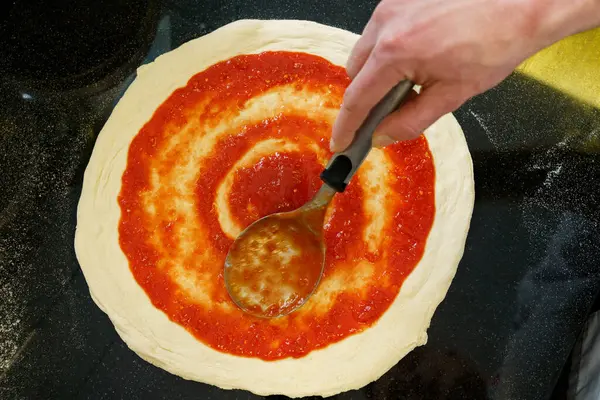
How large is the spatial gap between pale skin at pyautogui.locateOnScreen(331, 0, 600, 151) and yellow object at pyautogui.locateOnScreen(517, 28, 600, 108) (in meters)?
0.73

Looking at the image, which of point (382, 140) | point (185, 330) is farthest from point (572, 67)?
point (185, 330)

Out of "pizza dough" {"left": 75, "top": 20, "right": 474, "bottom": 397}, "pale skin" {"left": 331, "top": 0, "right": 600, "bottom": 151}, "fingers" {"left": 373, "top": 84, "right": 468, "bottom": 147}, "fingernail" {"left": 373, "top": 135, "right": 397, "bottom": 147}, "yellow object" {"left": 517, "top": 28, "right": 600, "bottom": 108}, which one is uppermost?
"pale skin" {"left": 331, "top": 0, "right": 600, "bottom": 151}

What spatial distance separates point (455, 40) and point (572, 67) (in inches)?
38.8

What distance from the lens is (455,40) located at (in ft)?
2.94

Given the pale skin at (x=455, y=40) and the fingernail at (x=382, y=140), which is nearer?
the pale skin at (x=455, y=40)

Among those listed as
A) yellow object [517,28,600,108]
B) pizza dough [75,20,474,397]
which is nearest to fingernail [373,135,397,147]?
pizza dough [75,20,474,397]

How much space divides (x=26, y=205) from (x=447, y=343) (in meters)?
1.26

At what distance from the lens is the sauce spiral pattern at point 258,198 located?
4.69 feet

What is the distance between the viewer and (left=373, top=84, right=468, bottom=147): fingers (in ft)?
3.20

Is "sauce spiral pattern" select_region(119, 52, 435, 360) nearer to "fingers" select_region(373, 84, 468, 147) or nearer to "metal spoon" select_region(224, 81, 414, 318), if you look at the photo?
"metal spoon" select_region(224, 81, 414, 318)

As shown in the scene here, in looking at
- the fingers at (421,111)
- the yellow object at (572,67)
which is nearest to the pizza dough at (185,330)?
the yellow object at (572,67)

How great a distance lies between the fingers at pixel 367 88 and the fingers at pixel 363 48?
0.15ft

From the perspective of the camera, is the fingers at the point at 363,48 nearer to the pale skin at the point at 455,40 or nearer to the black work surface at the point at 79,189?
the pale skin at the point at 455,40

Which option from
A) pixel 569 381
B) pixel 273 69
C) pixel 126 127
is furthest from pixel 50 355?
pixel 569 381
